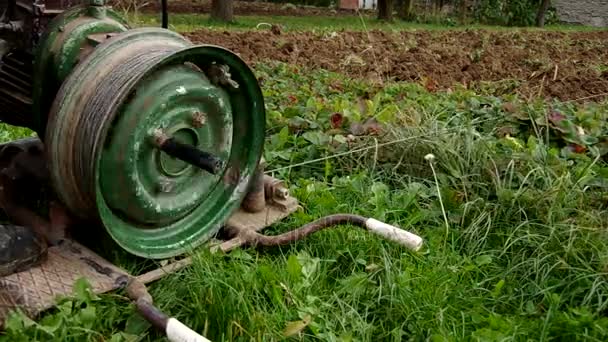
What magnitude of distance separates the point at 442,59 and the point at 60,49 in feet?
19.3

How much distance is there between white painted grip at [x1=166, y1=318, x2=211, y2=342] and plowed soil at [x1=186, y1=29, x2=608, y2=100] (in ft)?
13.4

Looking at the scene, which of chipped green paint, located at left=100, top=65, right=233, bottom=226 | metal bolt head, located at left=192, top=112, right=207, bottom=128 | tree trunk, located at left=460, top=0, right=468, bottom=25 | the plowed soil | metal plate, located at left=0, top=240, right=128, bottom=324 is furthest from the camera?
tree trunk, located at left=460, top=0, right=468, bottom=25

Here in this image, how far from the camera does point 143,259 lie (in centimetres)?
267

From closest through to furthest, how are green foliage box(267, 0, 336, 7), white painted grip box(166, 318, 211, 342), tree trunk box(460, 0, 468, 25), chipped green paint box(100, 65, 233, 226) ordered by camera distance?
white painted grip box(166, 318, 211, 342)
chipped green paint box(100, 65, 233, 226)
tree trunk box(460, 0, 468, 25)
green foliage box(267, 0, 336, 7)

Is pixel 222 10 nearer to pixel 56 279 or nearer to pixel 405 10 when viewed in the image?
pixel 405 10

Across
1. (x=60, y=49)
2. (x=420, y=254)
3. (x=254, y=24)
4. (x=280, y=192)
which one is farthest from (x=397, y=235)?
(x=254, y=24)

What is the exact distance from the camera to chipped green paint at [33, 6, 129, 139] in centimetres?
261

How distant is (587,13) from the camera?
2202 centimetres

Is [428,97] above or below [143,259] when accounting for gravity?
above

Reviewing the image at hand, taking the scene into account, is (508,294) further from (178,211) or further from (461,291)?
(178,211)

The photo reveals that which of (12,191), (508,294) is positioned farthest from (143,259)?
(508,294)

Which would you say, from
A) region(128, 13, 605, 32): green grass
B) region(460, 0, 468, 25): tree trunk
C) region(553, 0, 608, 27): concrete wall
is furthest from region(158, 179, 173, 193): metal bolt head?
region(553, 0, 608, 27): concrete wall

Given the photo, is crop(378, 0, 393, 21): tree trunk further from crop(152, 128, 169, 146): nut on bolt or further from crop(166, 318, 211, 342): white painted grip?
crop(166, 318, 211, 342): white painted grip

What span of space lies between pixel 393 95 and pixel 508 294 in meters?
3.06
